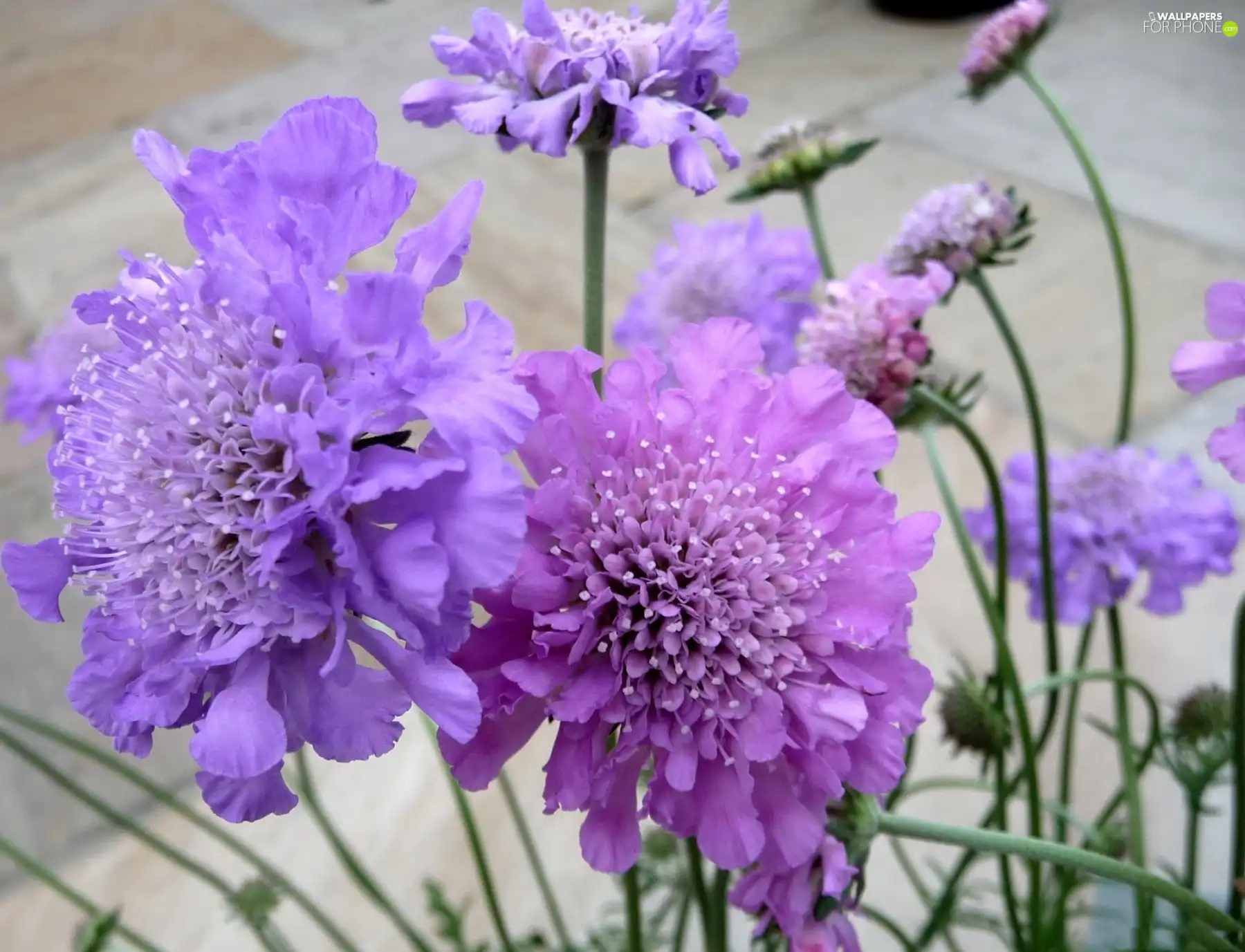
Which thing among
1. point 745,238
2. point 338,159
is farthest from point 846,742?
point 745,238

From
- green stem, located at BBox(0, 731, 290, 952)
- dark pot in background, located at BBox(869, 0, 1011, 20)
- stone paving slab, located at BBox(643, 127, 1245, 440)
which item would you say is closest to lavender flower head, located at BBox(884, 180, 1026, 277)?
green stem, located at BBox(0, 731, 290, 952)

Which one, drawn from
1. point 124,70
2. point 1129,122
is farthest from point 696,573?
point 124,70

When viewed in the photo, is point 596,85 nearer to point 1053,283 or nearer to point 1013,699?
point 1013,699

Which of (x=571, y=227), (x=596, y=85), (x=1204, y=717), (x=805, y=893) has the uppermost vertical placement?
(x=596, y=85)

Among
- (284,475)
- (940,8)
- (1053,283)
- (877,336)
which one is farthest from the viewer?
(940,8)

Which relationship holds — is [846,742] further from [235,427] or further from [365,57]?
[365,57]

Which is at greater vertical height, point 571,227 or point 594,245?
point 594,245

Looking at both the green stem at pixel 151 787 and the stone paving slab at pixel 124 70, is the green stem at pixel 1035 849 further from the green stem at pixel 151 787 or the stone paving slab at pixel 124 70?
the stone paving slab at pixel 124 70
